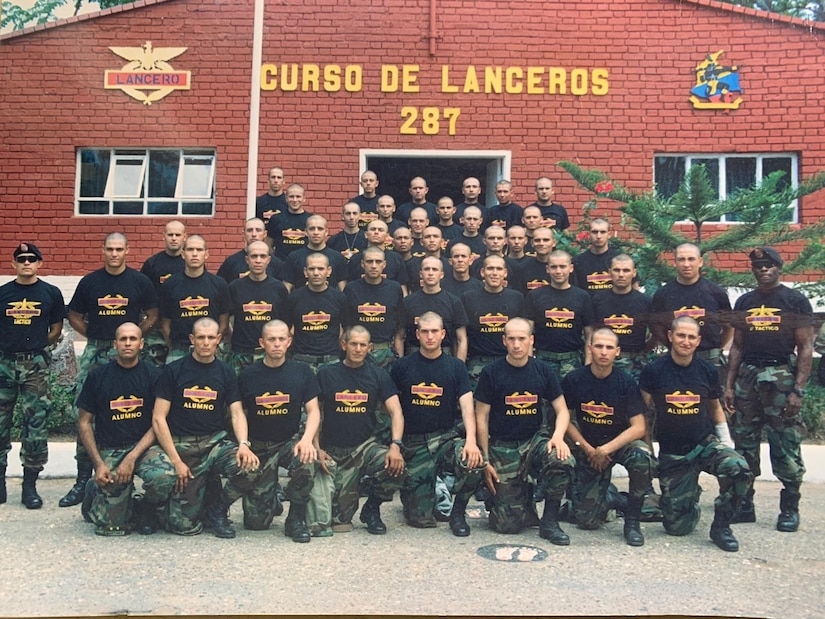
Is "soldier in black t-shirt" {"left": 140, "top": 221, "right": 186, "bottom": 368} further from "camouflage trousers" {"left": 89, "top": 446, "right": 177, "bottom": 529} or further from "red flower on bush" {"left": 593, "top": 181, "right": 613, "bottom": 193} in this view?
"red flower on bush" {"left": 593, "top": 181, "right": 613, "bottom": 193}

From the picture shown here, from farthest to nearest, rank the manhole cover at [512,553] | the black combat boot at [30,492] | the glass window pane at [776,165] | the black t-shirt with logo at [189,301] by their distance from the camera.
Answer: the glass window pane at [776,165] < the black t-shirt with logo at [189,301] < the black combat boot at [30,492] < the manhole cover at [512,553]

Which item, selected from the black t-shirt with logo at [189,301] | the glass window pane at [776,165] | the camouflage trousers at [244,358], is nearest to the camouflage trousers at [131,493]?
the camouflage trousers at [244,358]

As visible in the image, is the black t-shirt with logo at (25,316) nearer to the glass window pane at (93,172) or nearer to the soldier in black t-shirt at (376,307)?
the glass window pane at (93,172)

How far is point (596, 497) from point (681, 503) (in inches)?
19.1

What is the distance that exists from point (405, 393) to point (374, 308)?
798mm

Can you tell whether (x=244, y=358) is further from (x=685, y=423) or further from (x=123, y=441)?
(x=685, y=423)

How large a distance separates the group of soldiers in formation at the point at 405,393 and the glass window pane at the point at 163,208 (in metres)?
0.83

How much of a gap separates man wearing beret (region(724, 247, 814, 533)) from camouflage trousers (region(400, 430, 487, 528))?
184 centimetres

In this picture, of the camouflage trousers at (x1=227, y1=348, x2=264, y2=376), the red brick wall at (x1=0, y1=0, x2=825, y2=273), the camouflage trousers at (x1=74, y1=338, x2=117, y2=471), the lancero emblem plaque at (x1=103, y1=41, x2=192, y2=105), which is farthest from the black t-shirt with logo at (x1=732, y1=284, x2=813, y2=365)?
the lancero emblem plaque at (x1=103, y1=41, x2=192, y2=105)

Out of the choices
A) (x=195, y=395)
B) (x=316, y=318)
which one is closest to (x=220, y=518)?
(x=195, y=395)

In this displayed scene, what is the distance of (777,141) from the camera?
17.7 ft

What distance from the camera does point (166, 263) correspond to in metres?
5.42

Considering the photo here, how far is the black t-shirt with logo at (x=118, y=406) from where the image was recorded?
4.43m

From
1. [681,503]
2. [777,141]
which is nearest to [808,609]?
[681,503]
